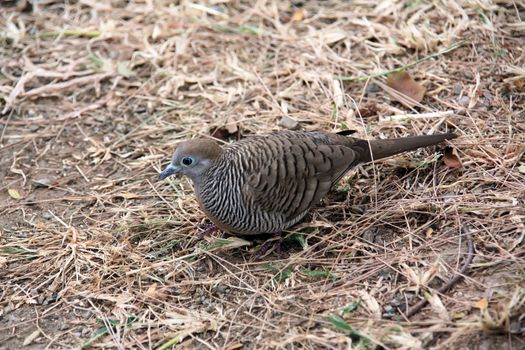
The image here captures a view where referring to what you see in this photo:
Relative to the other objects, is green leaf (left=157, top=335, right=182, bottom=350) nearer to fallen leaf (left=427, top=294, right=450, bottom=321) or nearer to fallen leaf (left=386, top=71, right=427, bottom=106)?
fallen leaf (left=427, top=294, right=450, bottom=321)

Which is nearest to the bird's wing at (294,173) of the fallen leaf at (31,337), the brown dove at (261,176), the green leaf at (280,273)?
the brown dove at (261,176)

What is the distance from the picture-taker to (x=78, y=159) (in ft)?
18.3

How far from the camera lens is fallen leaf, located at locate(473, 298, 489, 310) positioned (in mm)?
3632

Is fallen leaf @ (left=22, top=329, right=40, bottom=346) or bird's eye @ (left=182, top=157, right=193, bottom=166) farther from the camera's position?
bird's eye @ (left=182, top=157, right=193, bottom=166)

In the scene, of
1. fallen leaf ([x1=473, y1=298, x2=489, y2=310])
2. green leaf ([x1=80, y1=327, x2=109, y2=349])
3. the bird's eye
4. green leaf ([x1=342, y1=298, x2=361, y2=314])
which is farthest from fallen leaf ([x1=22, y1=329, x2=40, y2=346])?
fallen leaf ([x1=473, y1=298, x2=489, y2=310])

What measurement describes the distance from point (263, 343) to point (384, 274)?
0.81 metres

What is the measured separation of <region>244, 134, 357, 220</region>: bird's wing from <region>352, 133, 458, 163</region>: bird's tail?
74mm

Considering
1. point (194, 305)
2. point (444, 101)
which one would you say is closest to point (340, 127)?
point (444, 101)

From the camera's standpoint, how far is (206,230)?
4.70m

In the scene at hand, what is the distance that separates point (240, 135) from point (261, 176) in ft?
3.56

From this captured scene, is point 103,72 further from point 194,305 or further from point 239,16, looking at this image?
point 194,305

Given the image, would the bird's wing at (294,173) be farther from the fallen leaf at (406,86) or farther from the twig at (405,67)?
the twig at (405,67)

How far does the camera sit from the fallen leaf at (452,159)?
470 cm

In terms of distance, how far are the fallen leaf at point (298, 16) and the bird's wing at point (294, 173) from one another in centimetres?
231
